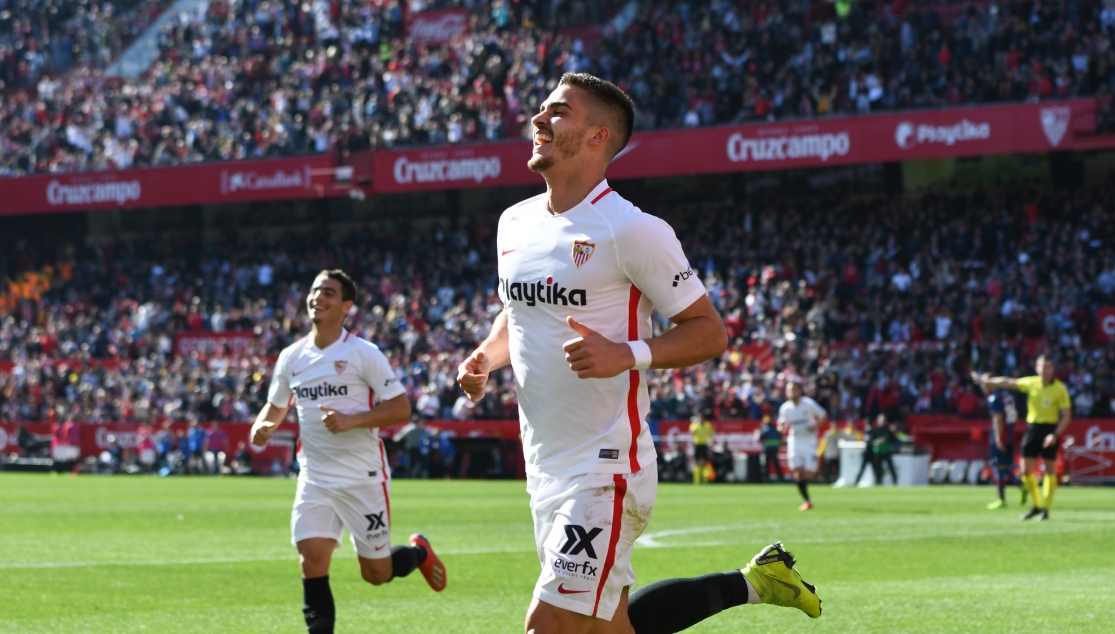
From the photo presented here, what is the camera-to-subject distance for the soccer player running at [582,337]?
5367 mm

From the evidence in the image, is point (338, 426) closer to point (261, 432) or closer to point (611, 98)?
point (261, 432)

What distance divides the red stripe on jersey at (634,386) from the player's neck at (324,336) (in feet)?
15.2

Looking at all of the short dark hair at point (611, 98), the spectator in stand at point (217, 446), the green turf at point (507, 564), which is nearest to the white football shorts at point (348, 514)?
the green turf at point (507, 564)

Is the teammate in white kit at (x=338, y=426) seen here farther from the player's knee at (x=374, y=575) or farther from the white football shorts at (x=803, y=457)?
the white football shorts at (x=803, y=457)

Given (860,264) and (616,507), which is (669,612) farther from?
(860,264)

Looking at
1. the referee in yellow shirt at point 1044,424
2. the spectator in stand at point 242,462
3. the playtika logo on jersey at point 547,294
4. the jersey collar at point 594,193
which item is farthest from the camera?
the spectator in stand at point 242,462

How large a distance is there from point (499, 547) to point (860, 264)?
2486 cm

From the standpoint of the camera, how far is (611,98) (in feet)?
18.6

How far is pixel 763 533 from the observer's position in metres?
16.8

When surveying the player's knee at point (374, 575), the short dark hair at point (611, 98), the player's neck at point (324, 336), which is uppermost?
the short dark hair at point (611, 98)

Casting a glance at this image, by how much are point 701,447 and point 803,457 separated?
33.3ft

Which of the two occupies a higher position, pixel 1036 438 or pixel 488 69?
pixel 488 69

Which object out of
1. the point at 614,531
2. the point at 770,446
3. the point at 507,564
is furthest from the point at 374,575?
the point at 770,446

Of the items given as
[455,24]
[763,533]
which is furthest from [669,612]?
[455,24]
